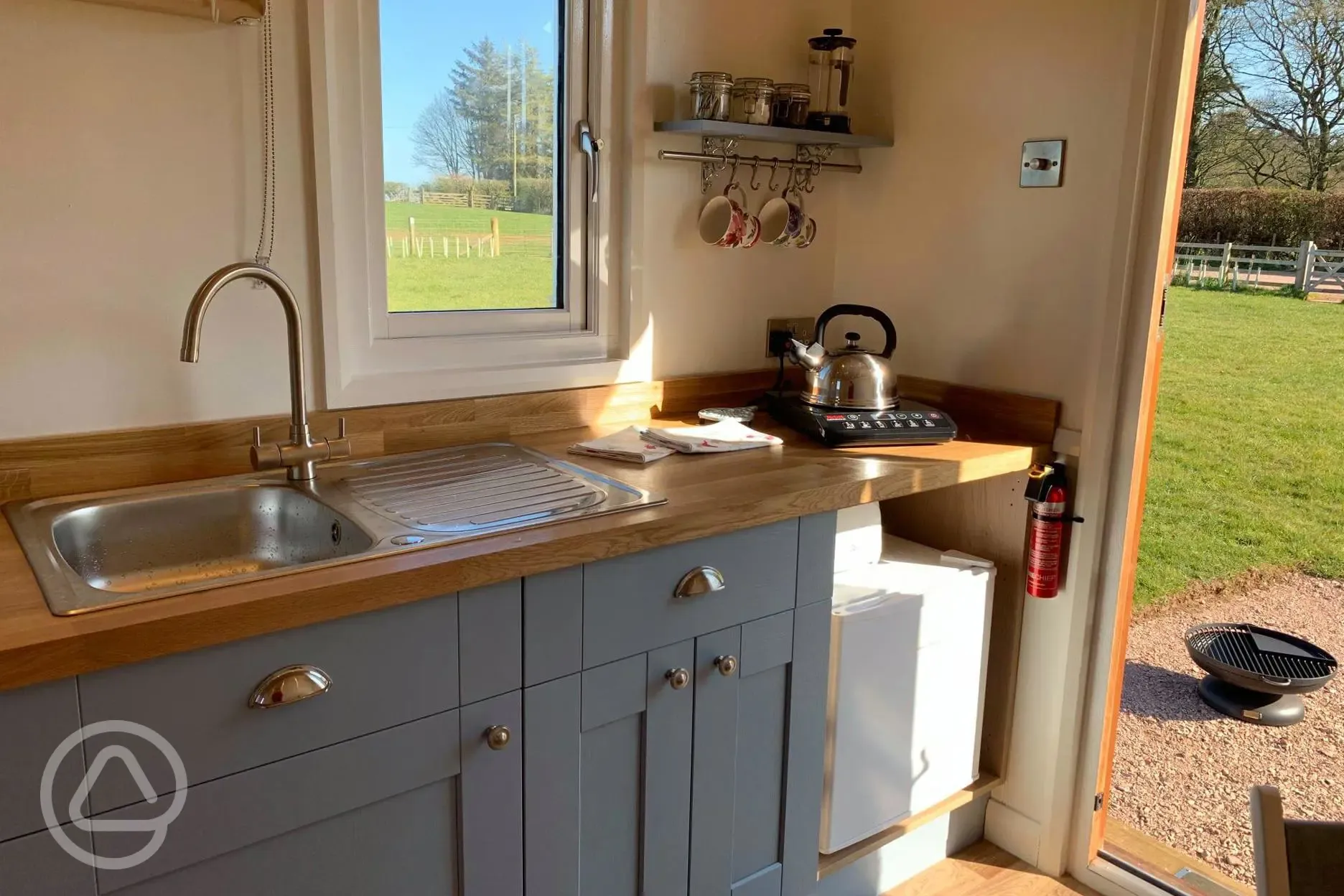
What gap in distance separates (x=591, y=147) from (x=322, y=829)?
1.37 meters

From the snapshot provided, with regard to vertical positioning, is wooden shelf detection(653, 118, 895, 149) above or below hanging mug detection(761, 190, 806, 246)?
above

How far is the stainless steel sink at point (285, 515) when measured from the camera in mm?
1409

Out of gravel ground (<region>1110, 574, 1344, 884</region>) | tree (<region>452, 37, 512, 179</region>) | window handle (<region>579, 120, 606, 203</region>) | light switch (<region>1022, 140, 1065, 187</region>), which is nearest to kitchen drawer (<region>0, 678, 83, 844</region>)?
tree (<region>452, 37, 512, 179</region>)

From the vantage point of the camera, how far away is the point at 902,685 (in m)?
1.90

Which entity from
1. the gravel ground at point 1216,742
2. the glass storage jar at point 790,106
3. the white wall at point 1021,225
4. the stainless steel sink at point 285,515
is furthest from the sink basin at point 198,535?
the gravel ground at point 1216,742

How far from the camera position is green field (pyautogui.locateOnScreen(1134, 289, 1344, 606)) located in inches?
75.7

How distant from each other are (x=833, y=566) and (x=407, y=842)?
A: 0.83 m

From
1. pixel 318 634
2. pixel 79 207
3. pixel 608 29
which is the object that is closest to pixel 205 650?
pixel 318 634

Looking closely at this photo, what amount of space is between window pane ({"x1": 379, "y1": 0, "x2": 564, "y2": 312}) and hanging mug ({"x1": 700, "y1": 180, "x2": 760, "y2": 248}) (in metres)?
0.33

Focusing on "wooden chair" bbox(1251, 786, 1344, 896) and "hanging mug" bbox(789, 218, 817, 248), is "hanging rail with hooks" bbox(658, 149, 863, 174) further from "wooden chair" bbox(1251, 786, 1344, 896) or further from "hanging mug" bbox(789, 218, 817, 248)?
"wooden chair" bbox(1251, 786, 1344, 896)

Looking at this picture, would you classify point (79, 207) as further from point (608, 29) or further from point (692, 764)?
point (692, 764)

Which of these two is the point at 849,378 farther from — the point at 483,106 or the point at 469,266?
the point at 483,106

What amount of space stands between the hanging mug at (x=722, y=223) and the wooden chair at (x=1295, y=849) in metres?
1.57

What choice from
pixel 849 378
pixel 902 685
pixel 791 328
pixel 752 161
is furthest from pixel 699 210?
pixel 902 685
